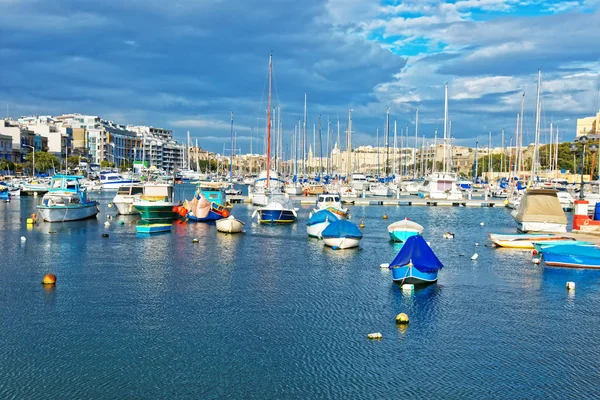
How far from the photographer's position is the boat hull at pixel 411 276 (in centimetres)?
2984

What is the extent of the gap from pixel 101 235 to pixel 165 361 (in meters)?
31.4

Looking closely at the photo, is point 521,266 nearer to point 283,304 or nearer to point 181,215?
point 283,304

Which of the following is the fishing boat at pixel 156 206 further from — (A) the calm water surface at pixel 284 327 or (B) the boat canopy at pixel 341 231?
(B) the boat canopy at pixel 341 231

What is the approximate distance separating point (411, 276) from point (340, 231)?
1261 centimetres

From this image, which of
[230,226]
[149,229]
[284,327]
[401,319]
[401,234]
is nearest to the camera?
[284,327]

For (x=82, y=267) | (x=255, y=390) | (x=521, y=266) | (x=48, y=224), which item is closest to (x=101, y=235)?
(x=48, y=224)

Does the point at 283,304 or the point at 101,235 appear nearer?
the point at 283,304

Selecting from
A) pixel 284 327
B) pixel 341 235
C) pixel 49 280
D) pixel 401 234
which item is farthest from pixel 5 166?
pixel 284 327

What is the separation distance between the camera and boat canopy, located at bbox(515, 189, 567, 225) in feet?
162

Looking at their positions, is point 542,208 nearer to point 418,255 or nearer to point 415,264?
point 418,255

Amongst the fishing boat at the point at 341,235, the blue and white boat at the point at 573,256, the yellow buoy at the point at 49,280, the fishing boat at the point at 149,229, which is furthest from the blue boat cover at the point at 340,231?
the yellow buoy at the point at 49,280

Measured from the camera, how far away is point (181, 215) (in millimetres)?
61719

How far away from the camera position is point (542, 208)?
5006 centimetres

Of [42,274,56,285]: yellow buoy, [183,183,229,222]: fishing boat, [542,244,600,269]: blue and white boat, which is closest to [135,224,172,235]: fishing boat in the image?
[183,183,229,222]: fishing boat
